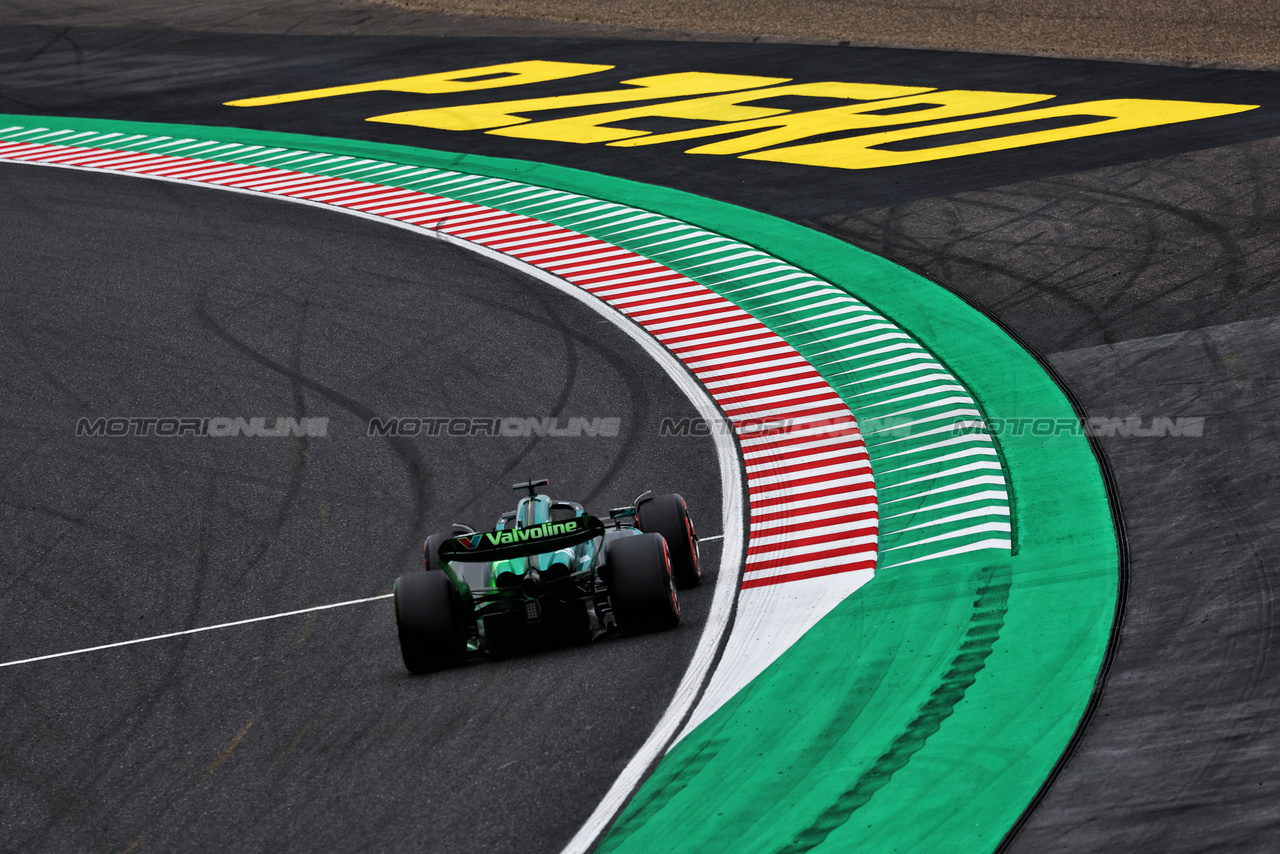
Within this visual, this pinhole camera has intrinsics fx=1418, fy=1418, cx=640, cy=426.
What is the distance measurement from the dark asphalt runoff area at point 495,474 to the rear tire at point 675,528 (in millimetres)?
1005

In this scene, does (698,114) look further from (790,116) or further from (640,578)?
(640,578)

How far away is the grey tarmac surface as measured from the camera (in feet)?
28.2

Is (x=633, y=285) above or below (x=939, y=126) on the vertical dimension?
below

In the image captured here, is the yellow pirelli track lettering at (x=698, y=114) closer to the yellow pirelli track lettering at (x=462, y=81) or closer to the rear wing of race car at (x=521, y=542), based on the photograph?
the yellow pirelli track lettering at (x=462, y=81)

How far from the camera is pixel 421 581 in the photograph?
9.51 m

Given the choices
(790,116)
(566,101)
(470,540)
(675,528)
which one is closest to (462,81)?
(566,101)

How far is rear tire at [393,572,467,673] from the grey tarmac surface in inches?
11.8

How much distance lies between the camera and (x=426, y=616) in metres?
9.46

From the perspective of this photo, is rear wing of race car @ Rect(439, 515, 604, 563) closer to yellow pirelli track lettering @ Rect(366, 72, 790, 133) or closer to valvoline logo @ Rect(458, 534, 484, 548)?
valvoline logo @ Rect(458, 534, 484, 548)

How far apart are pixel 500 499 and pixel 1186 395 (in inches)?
257

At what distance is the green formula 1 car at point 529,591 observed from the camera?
31.2ft

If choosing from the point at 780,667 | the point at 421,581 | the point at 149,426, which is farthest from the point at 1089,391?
the point at 149,426

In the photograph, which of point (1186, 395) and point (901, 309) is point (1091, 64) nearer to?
point (901, 309)

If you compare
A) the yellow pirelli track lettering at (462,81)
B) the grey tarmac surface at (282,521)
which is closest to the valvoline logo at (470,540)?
the grey tarmac surface at (282,521)
